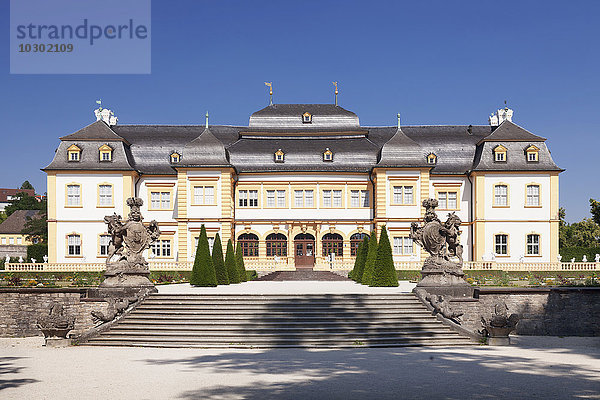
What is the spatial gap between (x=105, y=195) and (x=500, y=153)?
96.3 feet

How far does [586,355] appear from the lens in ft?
44.6

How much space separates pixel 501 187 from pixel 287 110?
723 inches

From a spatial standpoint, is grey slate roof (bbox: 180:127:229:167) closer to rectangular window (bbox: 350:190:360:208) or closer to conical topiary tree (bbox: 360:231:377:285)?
rectangular window (bbox: 350:190:360:208)

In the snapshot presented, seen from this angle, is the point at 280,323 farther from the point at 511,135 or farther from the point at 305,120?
the point at 305,120

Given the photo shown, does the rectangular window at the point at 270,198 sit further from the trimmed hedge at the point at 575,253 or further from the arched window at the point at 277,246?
the trimmed hedge at the point at 575,253

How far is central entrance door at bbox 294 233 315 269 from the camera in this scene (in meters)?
44.8

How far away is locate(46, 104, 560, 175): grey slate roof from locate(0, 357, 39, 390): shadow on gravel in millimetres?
29945

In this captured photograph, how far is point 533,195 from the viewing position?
44062mm

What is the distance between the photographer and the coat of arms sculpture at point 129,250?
19.1 meters

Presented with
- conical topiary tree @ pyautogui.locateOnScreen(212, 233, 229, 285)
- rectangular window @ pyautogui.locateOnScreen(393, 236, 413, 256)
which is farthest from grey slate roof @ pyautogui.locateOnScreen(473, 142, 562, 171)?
conical topiary tree @ pyautogui.locateOnScreen(212, 233, 229, 285)

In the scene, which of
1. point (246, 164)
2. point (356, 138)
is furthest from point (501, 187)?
point (246, 164)

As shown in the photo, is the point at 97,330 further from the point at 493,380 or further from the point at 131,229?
the point at 493,380

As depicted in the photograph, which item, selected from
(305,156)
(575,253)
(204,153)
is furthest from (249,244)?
(575,253)

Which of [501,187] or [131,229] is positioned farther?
[501,187]
